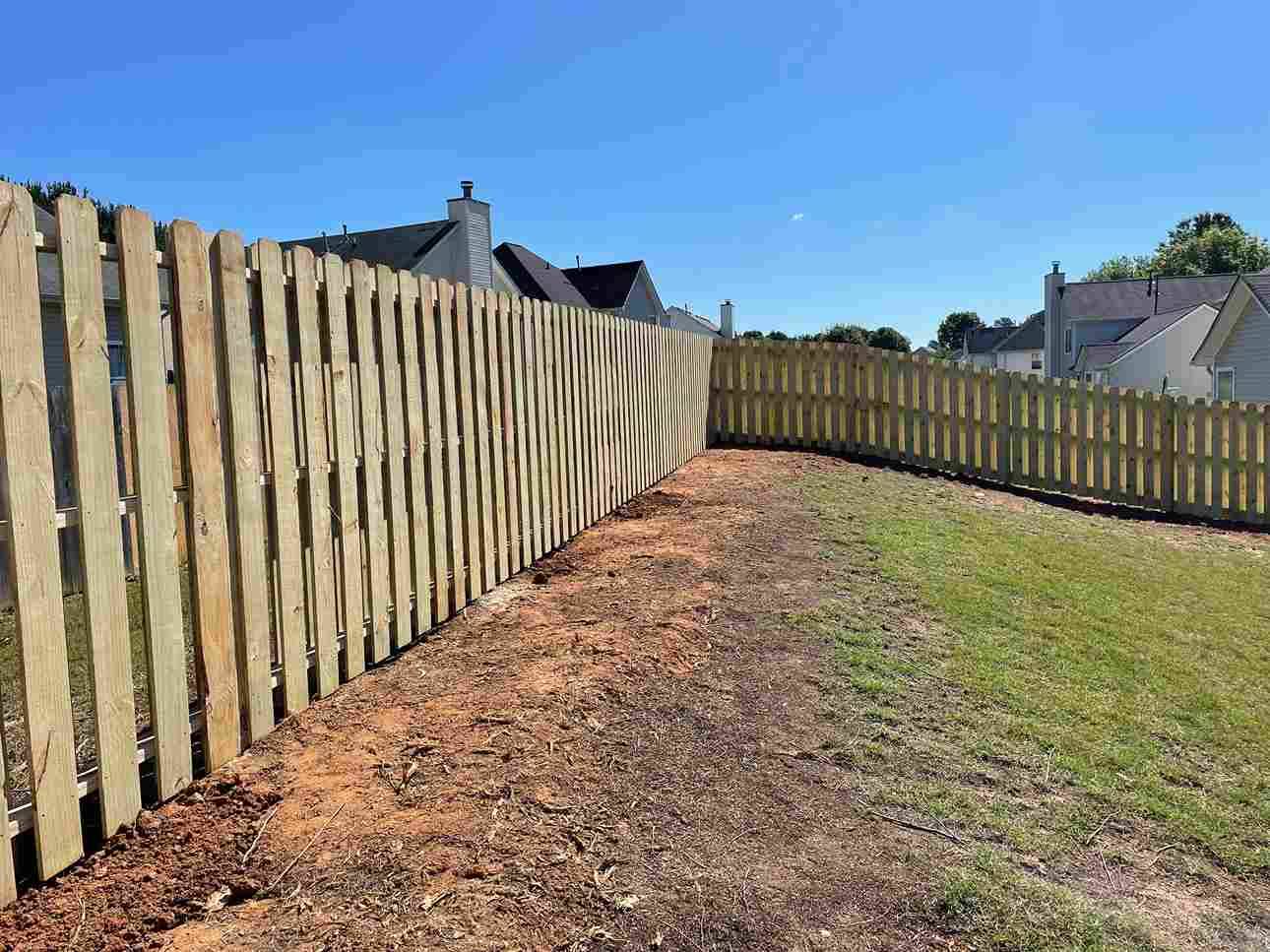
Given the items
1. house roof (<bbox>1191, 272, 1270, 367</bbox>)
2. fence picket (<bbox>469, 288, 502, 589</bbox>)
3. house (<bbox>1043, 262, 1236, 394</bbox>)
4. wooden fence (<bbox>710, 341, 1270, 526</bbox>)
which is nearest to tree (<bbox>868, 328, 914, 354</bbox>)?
house (<bbox>1043, 262, 1236, 394</bbox>)

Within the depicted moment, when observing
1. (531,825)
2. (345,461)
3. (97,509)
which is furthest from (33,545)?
(531,825)

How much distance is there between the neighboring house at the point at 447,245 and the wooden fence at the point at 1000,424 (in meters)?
13.5

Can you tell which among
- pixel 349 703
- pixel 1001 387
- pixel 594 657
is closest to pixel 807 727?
pixel 594 657

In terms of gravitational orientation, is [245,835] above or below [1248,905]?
above

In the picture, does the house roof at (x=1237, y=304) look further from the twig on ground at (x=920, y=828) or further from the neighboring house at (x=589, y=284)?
the twig on ground at (x=920, y=828)

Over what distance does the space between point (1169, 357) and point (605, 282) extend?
2557cm

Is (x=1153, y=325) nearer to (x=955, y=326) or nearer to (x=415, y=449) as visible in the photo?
(x=415, y=449)

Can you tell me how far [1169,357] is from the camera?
38.1m

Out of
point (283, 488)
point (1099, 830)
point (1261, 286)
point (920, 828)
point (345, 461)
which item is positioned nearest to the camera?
point (920, 828)

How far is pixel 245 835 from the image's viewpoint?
8.87 feet

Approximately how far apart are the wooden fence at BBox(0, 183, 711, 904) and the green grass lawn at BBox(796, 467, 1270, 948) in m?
2.21

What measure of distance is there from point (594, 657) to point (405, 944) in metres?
1.96

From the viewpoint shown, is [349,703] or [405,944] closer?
[405,944]

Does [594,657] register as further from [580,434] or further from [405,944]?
[580,434]
